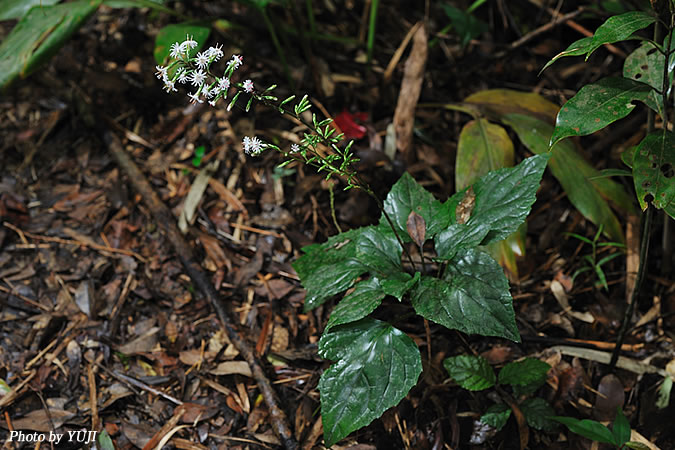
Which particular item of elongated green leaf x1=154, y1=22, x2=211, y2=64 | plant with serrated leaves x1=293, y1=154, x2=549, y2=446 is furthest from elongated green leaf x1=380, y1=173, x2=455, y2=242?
elongated green leaf x1=154, y1=22, x2=211, y2=64

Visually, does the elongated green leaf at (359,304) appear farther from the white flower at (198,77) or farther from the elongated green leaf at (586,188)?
the elongated green leaf at (586,188)

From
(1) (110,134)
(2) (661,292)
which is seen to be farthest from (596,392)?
(1) (110,134)

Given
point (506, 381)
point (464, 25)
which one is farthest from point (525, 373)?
point (464, 25)

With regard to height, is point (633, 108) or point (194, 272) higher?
point (633, 108)

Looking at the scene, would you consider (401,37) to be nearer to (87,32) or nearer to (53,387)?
(87,32)

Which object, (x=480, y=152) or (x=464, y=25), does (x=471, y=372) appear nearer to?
A: (x=480, y=152)
